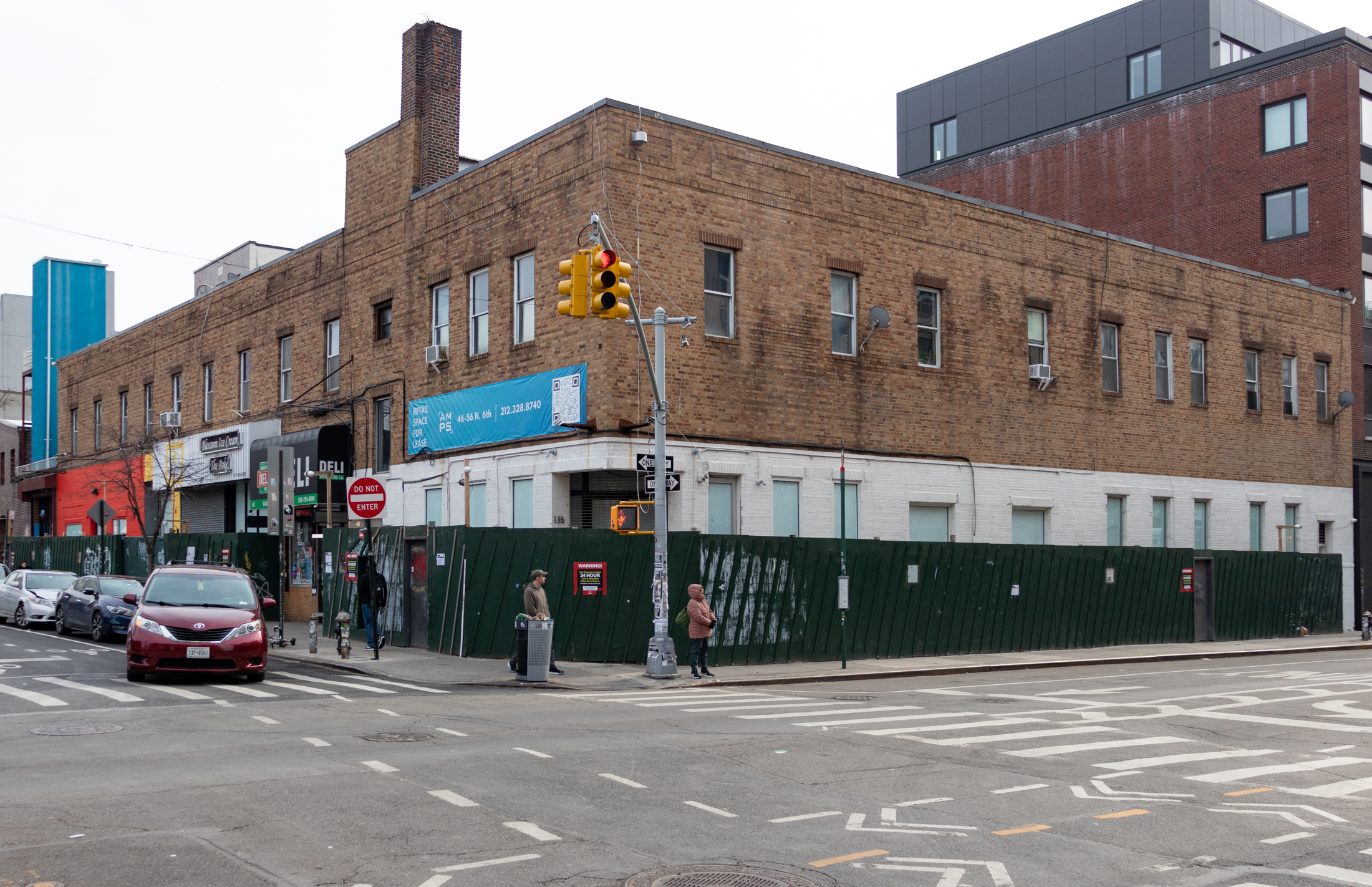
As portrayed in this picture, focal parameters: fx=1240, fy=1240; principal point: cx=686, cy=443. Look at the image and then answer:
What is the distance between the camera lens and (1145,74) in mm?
46406

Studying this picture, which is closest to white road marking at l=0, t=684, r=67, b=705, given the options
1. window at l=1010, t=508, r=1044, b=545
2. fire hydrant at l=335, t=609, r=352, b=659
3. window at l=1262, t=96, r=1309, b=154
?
fire hydrant at l=335, t=609, r=352, b=659

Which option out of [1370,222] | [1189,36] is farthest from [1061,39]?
[1370,222]

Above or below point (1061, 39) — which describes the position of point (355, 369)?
below

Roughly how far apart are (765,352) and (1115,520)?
12.3m

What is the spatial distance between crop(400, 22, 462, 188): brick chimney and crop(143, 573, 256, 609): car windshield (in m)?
13.2

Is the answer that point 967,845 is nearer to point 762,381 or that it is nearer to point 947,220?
point 762,381

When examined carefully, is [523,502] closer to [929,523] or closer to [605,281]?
[929,523]

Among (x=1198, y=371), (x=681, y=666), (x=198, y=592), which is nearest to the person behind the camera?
(x=198, y=592)

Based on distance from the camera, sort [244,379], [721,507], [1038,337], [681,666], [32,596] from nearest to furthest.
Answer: [681,666], [721,507], [32,596], [1038,337], [244,379]

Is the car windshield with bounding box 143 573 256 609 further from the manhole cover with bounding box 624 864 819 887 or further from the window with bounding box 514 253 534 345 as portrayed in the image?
the manhole cover with bounding box 624 864 819 887

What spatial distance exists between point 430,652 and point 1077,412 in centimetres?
1703

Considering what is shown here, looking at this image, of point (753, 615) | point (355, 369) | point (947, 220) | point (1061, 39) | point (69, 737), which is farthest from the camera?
point (1061, 39)

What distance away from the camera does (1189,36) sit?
44.9 m

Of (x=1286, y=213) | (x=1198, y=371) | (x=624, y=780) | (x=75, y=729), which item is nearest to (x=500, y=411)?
(x=75, y=729)
